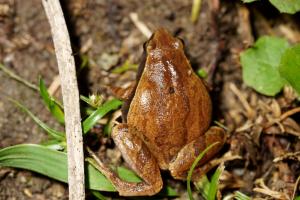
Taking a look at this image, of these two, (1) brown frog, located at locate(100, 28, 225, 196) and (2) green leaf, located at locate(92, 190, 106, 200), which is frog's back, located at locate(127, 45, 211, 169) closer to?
(1) brown frog, located at locate(100, 28, 225, 196)

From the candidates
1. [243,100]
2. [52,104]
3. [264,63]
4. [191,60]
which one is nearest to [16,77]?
[52,104]

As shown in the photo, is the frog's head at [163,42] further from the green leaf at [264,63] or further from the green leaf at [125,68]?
the green leaf at [264,63]

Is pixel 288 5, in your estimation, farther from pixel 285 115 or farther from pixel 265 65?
pixel 285 115

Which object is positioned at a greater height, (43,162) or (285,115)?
(43,162)

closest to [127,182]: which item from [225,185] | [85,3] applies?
[225,185]

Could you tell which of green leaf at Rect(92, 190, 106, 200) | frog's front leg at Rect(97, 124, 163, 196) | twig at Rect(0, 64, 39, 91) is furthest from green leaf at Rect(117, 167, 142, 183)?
twig at Rect(0, 64, 39, 91)

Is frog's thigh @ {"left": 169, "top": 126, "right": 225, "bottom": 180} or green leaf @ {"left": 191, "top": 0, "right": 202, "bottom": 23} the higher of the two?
green leaf @ {"left": 191, "top": 0, "right": 202, "bottom": 23}
